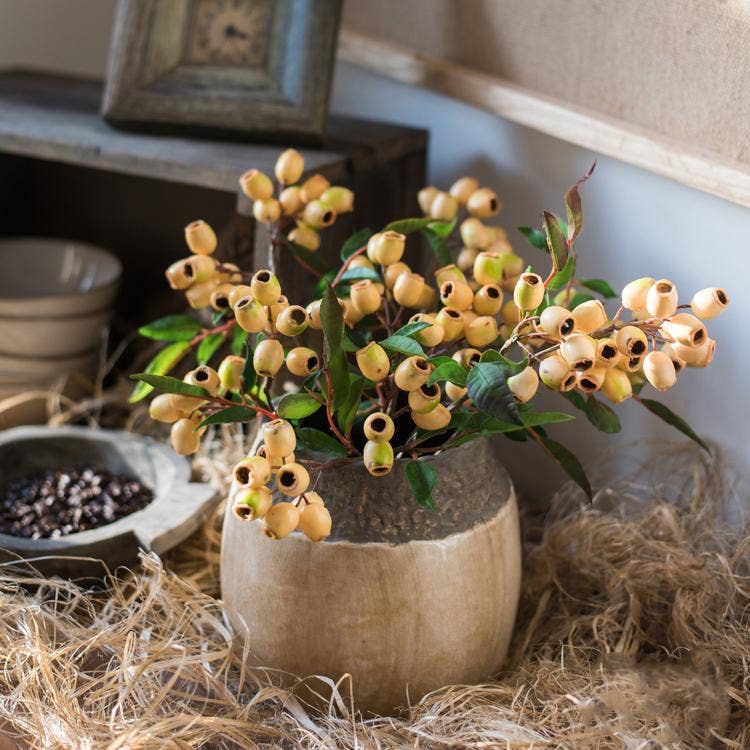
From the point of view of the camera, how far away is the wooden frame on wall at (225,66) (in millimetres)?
878

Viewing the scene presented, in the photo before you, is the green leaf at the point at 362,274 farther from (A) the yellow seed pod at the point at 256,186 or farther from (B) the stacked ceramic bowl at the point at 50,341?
(B) the stacked ceramic bowl at the point at 50,341

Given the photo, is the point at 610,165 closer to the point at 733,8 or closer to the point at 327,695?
the point at 733,8

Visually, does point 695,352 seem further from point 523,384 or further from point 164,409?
point 164,409

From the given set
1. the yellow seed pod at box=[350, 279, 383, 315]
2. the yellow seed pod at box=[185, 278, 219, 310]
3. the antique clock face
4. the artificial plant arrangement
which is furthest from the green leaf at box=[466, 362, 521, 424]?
the antique clock face

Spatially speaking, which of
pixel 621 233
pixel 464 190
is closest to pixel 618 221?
pixel 621 233

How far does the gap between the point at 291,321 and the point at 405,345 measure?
2.5 inches

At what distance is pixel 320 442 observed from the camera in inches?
23.3

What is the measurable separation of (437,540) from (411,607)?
40mm

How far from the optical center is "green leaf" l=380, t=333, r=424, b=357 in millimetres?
567

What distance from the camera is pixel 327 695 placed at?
624 millimetres

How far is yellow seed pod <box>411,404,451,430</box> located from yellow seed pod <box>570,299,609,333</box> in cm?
9

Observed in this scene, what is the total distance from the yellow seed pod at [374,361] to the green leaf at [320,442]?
0.05 m

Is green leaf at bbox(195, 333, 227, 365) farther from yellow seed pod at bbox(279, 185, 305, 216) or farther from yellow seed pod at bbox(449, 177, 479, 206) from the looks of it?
yellow seed pod at bbox(449, 177, 479, 206)

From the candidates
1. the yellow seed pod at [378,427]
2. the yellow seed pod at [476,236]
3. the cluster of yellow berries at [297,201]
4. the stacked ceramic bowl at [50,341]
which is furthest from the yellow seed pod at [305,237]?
the stacked ceramic bowl at [50,341]
